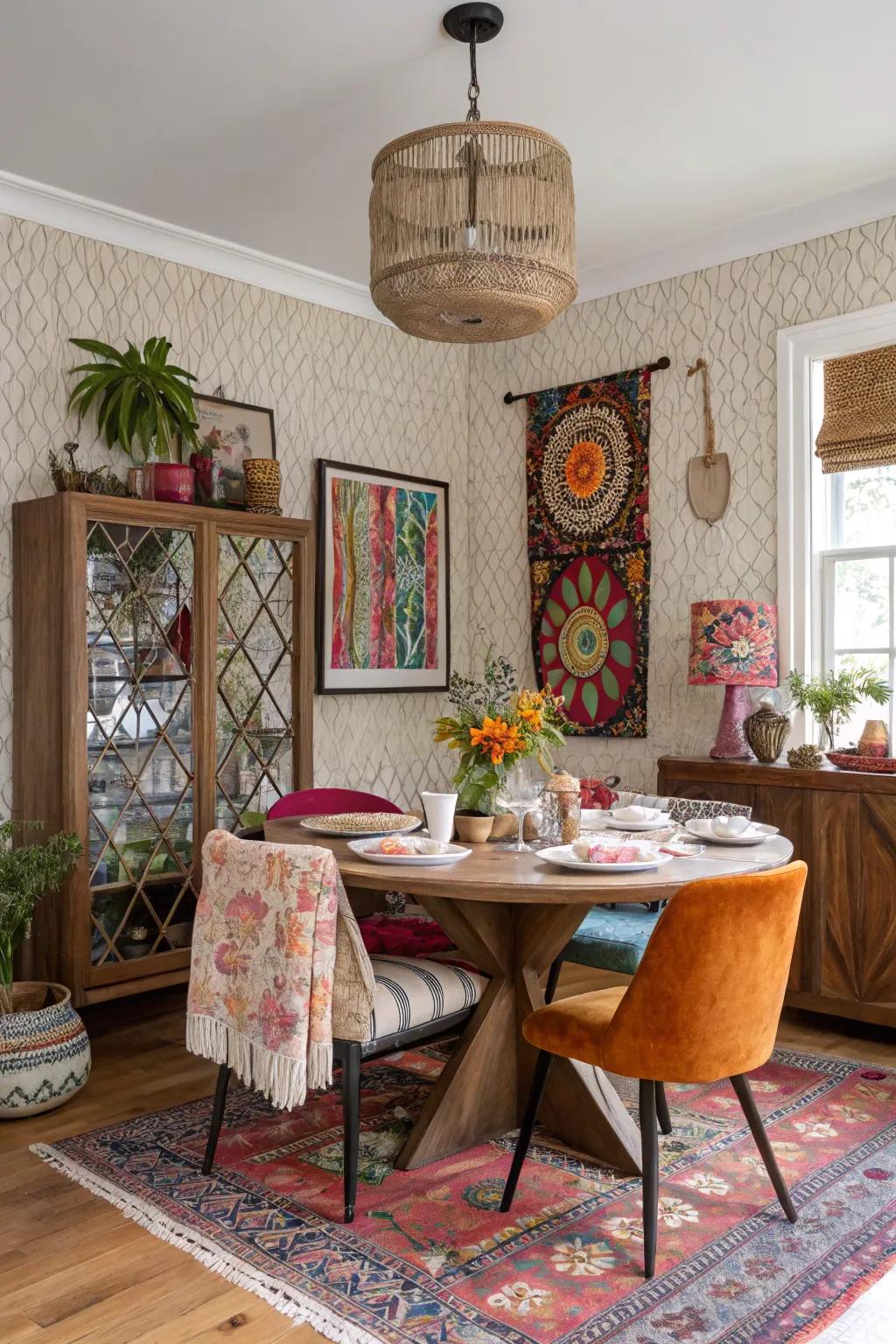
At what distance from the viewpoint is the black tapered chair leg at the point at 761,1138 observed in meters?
2.19

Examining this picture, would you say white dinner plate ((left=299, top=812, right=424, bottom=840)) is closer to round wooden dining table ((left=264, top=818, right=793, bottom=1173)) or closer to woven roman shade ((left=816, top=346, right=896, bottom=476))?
round wooden dining table ((left=264, top=818, right=793, bottom=1173))

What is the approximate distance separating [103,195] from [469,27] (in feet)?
5.17

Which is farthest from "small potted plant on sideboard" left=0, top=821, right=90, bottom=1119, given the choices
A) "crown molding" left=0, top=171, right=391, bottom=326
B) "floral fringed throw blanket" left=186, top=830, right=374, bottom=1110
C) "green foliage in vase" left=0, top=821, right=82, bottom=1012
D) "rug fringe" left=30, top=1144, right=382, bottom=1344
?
"crown molding" left=0, top=171, right=391, bottom=326

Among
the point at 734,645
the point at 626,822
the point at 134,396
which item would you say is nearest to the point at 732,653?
the point at 734,645

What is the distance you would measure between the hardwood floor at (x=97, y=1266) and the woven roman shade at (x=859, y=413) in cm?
298

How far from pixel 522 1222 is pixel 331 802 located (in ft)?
4.84

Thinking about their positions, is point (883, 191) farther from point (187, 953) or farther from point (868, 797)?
point (187, 953)

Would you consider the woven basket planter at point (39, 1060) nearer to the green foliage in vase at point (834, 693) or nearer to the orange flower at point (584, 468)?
the green foliage in vase at point (834, 693)

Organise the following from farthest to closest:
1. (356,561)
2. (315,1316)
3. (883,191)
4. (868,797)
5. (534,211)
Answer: (356,561) → (883,191) → (868,797) → (534,211) → (315,1316)

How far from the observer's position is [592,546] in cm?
464

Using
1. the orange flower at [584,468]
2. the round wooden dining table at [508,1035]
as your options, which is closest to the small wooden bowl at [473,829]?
the round wooden dining table at [508,1035]

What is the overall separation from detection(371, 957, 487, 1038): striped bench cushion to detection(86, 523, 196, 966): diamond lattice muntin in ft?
3.89

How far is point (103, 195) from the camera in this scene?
3.71 m

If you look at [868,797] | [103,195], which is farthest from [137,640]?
[868,797]
